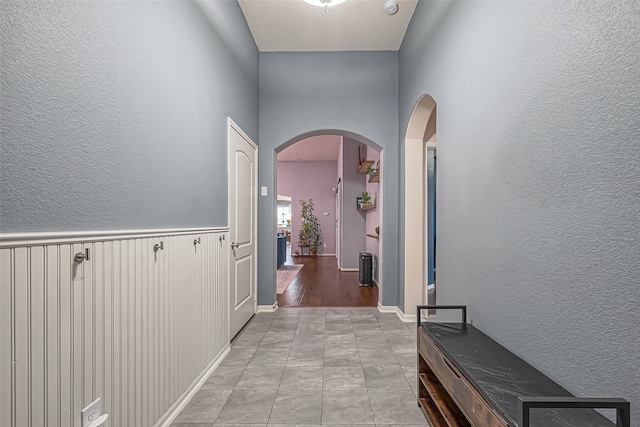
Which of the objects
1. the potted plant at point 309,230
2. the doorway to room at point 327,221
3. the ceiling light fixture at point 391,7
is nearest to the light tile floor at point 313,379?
the doorway to room at point 327,221

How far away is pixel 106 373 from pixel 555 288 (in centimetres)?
169

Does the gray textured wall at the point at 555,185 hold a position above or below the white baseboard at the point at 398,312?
above

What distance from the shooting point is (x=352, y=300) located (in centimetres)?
473

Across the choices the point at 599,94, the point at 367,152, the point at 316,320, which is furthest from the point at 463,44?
the point at 367,152

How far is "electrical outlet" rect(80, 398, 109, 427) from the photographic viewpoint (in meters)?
1.21

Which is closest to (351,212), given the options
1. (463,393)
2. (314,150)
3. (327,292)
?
(314,150)

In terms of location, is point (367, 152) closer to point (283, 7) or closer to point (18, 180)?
point (283, 7)

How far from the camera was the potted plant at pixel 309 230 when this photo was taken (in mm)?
11164

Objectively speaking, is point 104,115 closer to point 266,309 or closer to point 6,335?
point 6,335

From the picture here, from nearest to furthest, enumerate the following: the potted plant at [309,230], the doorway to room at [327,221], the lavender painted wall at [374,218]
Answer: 1. the doorway to room at [327,221]
2. the lavender painted wall at [374,218]
3. the potted plant at [309,230]

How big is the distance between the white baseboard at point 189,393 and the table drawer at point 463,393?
1.40 metres

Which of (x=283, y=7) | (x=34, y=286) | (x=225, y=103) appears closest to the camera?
(x=34, y=286)

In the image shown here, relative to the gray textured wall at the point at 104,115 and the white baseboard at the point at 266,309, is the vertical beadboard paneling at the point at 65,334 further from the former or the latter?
the white baseboard at the point at 266,309

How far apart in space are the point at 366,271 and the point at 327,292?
911 millimetres
